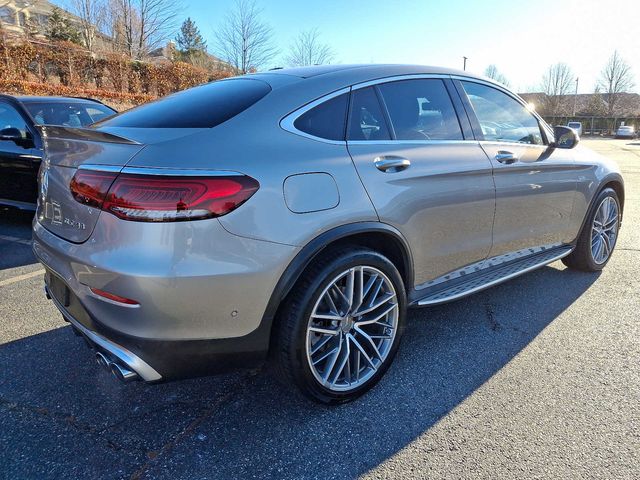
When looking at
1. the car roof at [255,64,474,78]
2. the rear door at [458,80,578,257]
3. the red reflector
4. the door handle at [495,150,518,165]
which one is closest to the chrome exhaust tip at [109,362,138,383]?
the red reflector

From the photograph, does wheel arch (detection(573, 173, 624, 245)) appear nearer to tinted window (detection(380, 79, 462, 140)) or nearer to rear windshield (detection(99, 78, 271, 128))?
tinted window (detection(380, 79, 462, 140))

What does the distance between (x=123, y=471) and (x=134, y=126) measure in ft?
5.06

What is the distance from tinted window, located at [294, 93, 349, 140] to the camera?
230cm

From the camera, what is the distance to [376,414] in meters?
2.38

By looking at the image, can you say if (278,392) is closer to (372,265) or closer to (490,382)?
(372,265)

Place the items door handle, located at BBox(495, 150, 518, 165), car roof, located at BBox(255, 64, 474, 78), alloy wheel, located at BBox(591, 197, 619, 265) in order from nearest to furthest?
car roof, located at BBox(255, 64, 474, 78) < door handle, located at BBox(495, 150, 518, 165) < alloy wheel, located at BBox(591, 197, 619, 265)

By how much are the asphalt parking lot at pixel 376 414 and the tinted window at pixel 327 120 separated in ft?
4.48

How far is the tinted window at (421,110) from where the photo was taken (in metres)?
2.73

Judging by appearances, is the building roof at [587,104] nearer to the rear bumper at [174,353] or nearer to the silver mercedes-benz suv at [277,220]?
the silver mercedes-benz suv at [277,220]

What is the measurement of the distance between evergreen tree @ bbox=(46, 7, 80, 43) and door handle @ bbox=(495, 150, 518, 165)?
86.8 ft

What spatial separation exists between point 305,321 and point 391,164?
941mm

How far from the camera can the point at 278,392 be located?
8.38ft

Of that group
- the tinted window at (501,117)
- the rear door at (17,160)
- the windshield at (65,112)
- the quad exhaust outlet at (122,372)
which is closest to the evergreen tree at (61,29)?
the windshield at (65,112)

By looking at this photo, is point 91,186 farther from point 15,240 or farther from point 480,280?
point 15,240
